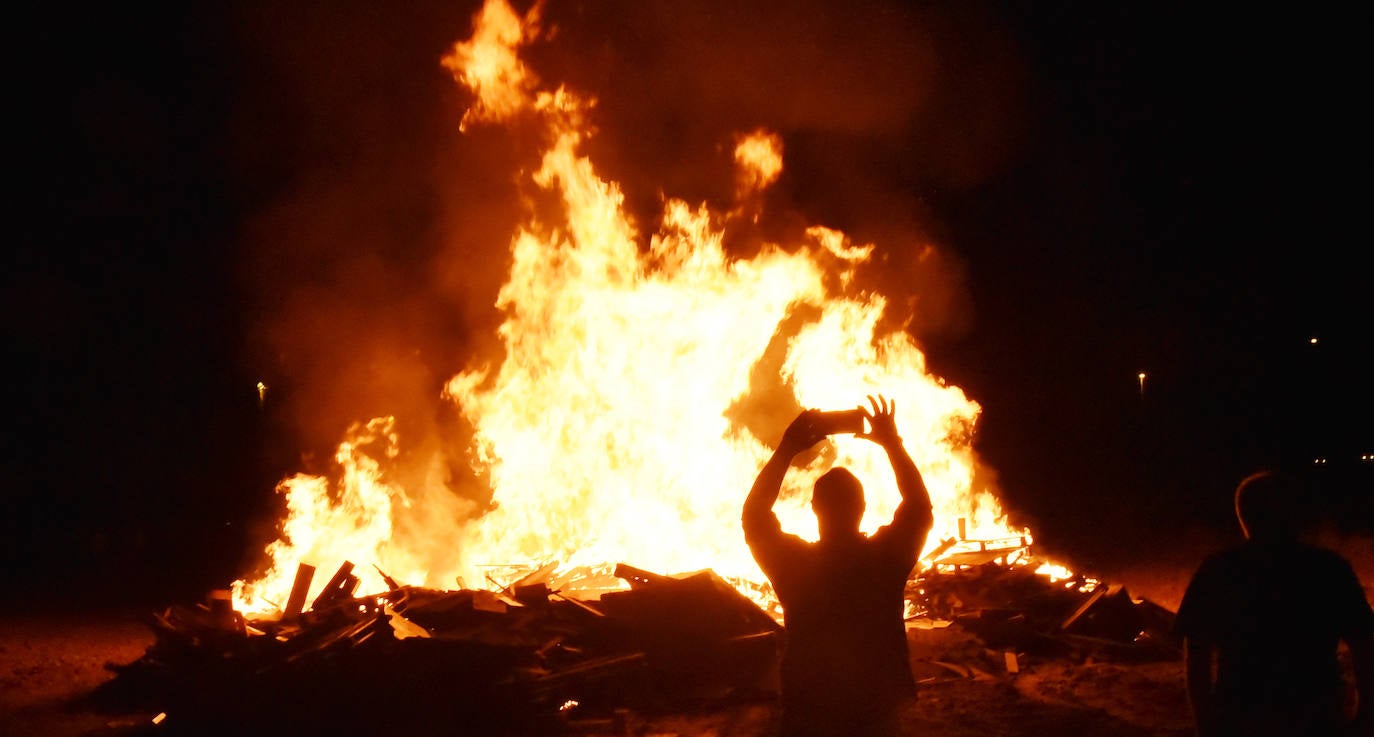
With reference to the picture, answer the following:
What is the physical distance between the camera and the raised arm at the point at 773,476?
10.2 feet

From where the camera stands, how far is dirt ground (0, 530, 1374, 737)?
6.87 m

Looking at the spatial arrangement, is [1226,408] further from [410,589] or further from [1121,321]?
[410,589]

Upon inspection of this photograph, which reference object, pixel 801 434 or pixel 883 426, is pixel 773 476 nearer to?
pixel 801 434

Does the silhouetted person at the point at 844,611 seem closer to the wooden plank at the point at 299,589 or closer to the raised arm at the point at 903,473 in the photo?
the raised arm at the point at 903,473

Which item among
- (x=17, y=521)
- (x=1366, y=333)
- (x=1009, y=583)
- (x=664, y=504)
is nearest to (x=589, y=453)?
(x=664, y=504)

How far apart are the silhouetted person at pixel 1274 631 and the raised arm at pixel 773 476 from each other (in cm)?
152

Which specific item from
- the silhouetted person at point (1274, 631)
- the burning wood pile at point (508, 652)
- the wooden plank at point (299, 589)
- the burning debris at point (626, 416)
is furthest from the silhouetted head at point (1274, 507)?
the wooden plank at point (299, 589)

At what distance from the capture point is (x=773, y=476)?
317 centimetres

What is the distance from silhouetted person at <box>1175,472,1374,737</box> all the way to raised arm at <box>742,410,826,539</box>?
4.98 ft

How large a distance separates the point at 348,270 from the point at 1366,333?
3962 cm

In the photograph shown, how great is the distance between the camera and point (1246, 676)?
308cm

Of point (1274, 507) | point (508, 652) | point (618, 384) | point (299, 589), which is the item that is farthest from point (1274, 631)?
point (618, 384)

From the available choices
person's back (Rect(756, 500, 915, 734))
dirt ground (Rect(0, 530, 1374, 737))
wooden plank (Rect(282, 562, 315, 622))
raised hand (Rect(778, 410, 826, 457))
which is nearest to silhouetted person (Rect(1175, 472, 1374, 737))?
person's back (Rect(756, 500, 915, 734))

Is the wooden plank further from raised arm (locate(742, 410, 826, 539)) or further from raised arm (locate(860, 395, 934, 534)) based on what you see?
raised arm (locate(860, 395, 934, 534))
